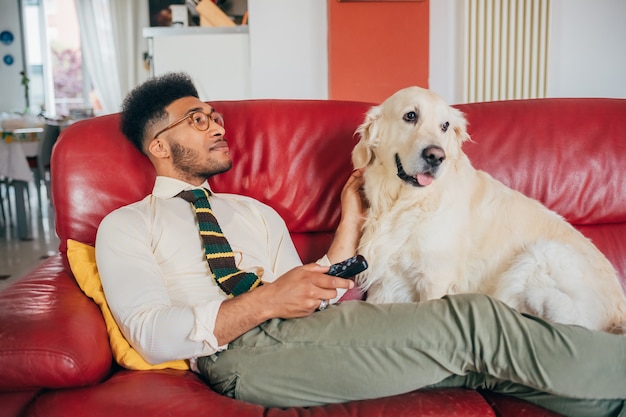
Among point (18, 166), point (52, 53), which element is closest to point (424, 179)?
point (18, 166)

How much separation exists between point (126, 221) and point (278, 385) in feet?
2.02

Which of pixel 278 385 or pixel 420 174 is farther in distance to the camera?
pixel 420 174

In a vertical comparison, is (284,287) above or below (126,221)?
below

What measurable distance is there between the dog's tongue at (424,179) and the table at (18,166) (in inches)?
169

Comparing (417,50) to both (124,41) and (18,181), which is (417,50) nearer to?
(18,181)

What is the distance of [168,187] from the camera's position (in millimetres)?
1830

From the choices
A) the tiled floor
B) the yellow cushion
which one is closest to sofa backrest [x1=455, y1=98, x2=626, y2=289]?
the yellow cushion

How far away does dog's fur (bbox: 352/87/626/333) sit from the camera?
1.69 metres

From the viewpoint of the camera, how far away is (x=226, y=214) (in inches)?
73.1

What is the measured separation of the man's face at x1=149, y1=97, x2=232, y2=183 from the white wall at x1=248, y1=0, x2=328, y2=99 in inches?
86.8

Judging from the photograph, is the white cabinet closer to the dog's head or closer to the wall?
the wall

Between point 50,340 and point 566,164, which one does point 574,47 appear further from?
point 50,340

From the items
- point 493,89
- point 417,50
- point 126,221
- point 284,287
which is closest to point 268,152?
point 126,221

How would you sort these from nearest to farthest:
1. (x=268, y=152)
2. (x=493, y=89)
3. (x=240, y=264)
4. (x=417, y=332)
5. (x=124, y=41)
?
(x=417, y=332), (x=240, y=264), (x=268, y=152), (x=493, y=89), (x=124, y=41)
